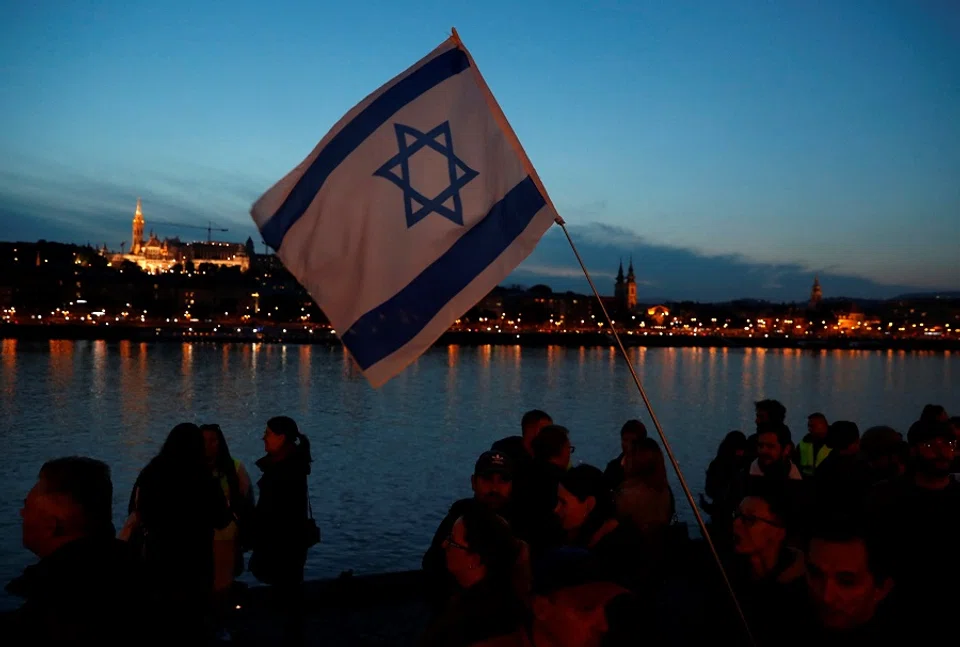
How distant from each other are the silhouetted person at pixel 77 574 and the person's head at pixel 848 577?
5.45ft

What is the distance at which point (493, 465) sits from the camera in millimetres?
3086

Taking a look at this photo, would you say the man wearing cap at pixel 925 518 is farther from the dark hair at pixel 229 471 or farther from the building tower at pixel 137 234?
the building tower at pixel 137 234

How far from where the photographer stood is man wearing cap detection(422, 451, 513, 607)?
116 inches

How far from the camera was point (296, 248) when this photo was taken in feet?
10.5

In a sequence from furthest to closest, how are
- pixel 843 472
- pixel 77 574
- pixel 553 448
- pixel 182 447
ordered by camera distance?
pixel 843 472 → pixel 553 448 → pixel 182 447 → pixel 77 574

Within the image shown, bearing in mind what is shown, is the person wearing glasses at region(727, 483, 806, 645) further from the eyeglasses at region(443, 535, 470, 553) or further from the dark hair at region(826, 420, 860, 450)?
the dark hair at region(826, 420, 860, 450)

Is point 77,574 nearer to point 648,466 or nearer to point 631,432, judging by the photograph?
point 648,466

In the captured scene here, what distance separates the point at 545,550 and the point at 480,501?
27 cm

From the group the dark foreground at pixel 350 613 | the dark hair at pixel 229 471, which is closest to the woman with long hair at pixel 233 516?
the dark hair at pixel 229 471

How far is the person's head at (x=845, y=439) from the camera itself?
5.19 meters

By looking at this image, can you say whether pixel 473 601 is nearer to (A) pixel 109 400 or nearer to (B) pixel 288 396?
(A) pixel 109 400

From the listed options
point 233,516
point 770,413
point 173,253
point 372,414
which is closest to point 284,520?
point 233,516

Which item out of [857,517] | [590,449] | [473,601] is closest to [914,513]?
[857,517]

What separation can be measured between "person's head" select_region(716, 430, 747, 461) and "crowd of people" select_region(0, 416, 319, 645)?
2.72 m
